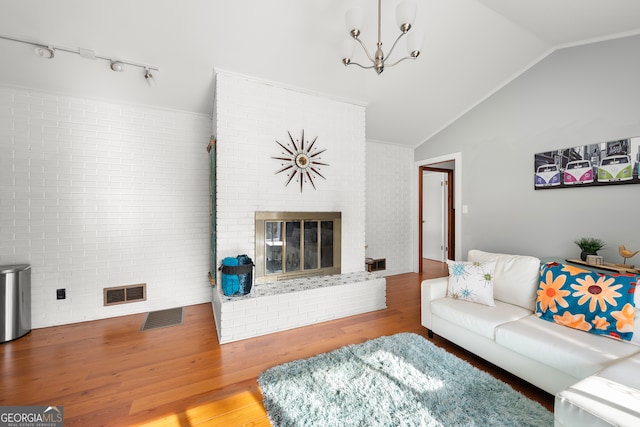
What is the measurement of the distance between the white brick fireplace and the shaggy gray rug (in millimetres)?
1355

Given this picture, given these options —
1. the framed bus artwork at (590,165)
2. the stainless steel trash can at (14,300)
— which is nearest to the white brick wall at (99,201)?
the stainless steel trash can at (14,300)

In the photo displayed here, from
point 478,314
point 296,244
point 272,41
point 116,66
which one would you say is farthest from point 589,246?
point 116,66

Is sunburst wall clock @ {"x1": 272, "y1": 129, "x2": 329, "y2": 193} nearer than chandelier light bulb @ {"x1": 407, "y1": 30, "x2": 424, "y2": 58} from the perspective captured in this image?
No

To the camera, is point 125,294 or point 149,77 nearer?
point 149,77

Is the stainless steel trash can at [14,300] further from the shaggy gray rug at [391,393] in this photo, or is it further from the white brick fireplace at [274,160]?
the shaggy gray rug at [391,393]

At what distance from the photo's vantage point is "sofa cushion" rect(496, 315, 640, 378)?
1.50 m

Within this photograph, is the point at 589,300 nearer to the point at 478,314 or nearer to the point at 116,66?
the point at 478,314

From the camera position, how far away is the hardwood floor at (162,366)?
162 centimetres

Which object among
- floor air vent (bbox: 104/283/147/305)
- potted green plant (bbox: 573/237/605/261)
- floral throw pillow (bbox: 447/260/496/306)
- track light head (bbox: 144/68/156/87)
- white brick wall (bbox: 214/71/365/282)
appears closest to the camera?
floral throw pillow (bbox: 447/260/496/306)

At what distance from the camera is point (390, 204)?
4.74m

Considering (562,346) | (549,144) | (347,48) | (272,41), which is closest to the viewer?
(562,346)

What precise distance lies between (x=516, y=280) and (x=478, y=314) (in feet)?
1.68

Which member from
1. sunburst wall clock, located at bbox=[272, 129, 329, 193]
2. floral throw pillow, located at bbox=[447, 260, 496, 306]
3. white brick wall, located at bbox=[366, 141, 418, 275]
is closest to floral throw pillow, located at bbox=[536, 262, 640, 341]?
floral throw pillow, located at bbox=[447, 260, 496, 306]

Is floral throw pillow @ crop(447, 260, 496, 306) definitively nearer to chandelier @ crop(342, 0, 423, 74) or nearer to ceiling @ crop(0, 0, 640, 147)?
chandelier @ crop(342, 0, 423, 74)
